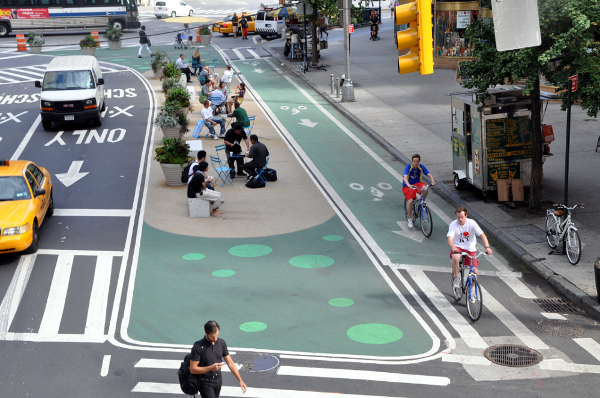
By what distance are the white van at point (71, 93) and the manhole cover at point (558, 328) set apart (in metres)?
19.0

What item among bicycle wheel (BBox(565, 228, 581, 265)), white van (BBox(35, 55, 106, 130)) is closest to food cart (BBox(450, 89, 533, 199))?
bicycle wheel (BBox(565, 228, 581, 265))

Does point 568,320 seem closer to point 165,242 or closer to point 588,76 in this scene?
point 588,76

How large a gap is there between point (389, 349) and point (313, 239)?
4924 mm

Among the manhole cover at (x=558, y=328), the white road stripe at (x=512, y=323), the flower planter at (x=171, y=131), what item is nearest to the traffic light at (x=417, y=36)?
the white road stripe at (x=512, y=323)

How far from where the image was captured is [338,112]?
27.6 metres

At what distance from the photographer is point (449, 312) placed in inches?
427

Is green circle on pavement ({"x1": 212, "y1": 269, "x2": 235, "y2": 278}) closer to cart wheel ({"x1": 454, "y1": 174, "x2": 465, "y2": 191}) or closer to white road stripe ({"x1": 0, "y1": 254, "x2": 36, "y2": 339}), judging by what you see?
white road stripe ({"x1": 0, "y1": 254, "x2": 36, "y2": 339})

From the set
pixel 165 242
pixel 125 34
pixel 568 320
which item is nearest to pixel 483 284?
pixel 568 320

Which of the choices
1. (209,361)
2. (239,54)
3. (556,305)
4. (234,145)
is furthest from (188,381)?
(239,54)

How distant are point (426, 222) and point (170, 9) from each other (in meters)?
61.0

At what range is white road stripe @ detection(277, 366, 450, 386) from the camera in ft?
28.6

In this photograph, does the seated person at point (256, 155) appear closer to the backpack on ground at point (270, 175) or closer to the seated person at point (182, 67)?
the backpack on ground at point (270, 175)

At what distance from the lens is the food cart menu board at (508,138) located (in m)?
15.6

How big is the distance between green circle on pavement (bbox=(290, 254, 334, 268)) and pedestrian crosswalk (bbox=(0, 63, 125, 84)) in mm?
27805
